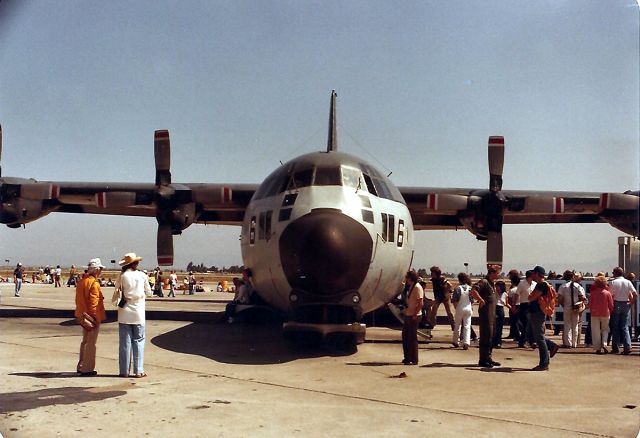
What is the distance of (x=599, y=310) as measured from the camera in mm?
12312

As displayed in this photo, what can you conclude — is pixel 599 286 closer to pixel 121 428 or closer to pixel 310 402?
pixel 310 402

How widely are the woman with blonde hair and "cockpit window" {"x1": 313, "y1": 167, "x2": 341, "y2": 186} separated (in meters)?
5.81

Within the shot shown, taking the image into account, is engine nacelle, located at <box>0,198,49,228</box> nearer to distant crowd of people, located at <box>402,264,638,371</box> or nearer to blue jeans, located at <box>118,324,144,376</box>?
blue jeans, located at <box>118,324,144,376</box>

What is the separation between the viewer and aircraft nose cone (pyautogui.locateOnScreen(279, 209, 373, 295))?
9.59 m

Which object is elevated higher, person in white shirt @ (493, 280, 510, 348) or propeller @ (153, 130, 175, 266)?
propeller @ (153, 130, 175, 266)

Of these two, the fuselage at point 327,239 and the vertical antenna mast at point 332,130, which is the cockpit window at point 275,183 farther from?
the vertical antenna mast at point 332,130

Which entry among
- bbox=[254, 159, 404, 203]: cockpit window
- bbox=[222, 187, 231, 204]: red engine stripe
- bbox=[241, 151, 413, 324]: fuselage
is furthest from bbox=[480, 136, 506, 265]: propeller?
bbox=[222, 187, 231, 204]: red engine stripe

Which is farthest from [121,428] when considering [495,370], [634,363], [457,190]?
[457,190]

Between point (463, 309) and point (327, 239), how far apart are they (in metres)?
4.30

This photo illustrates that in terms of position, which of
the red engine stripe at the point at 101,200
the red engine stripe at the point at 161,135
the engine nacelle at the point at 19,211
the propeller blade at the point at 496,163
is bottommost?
the engine nacelle at the point at 19,211

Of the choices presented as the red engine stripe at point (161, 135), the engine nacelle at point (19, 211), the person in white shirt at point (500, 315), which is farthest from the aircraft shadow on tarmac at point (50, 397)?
the red engine stripe at point (161, 135)

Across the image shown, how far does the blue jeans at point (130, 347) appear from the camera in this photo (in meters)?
8.16

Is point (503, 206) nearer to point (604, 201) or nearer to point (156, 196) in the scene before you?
point (604, 201)

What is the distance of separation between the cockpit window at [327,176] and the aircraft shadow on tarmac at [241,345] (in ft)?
10.1
